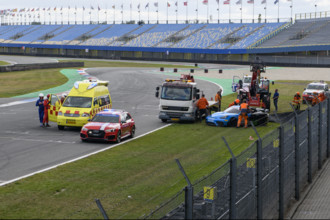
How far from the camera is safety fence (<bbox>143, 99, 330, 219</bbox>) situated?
7.23 m

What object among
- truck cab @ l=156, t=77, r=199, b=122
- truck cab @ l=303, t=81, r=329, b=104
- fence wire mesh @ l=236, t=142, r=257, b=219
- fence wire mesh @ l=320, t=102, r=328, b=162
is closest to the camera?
fence wire mesh @ l=236, t=142, r=257, b=219

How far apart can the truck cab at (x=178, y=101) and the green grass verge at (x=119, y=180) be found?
201 inches

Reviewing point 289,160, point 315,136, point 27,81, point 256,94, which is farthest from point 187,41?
point 289,160

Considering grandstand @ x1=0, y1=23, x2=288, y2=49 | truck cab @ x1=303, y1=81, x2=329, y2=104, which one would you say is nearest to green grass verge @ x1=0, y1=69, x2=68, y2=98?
truck cab @ x1=303, y1=81, x2=329, y2=104

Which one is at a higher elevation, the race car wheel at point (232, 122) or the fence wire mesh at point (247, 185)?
the fence wire mesh at point (247, 185)

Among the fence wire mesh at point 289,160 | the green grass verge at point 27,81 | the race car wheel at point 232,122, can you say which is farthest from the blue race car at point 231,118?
the green grass verge at point 27,81

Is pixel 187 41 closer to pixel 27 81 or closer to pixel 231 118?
pixel 27 81

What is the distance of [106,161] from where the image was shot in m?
18.7

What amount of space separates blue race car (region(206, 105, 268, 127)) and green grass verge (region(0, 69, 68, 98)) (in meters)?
23.1

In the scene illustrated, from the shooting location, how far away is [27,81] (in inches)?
2221

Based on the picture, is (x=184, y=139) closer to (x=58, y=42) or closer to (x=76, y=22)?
(x=58, y=42)

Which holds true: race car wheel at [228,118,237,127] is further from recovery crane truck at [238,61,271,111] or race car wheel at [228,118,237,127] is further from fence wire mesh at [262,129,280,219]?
fence wire mesh at [262,129,280,219]

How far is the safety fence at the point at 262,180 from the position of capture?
7.23 meters

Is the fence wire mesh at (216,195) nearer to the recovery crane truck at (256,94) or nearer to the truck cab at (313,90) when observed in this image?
the recovery crane truck at (256,94)
